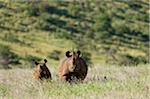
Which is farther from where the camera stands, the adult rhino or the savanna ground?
the savanna ground

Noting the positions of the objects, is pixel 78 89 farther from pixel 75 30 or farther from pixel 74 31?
pixel 75 30

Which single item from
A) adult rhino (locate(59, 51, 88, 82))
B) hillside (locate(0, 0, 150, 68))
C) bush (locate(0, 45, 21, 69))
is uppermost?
adult rhino (locate(59, 51, 88, 82))

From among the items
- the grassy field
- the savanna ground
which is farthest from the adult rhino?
the savanna ground

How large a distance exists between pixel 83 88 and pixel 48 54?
97.8m

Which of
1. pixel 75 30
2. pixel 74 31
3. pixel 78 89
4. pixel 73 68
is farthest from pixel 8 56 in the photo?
pixel 78 89

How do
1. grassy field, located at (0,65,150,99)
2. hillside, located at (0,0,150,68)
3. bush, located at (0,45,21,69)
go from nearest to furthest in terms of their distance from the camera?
grassy field, located at (0,65,150,99)
bush, located at (0,45,21,69)
hillside, located at (0,0,150,68)

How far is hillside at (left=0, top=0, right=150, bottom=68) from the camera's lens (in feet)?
385

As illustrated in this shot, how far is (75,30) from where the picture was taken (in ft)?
489

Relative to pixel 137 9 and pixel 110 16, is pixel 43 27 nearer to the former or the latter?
pixel 110 16

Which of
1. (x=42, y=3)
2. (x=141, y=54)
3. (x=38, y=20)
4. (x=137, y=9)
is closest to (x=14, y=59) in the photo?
(x=141, y=54)

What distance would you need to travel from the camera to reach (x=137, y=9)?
6983 inches

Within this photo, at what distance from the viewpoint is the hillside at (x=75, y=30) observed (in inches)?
4614

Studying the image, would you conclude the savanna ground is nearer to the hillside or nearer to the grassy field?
the hillside

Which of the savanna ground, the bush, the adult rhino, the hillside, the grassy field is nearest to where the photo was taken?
the grassy field
